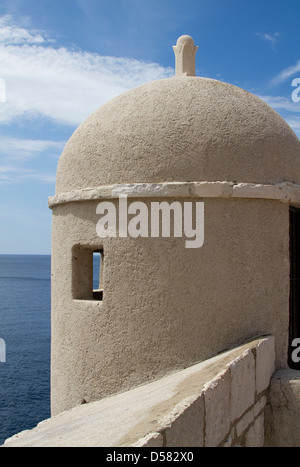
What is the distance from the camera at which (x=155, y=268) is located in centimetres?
425

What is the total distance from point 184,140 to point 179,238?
935 mm

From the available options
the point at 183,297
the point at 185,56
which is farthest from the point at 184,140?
the point at 185,56

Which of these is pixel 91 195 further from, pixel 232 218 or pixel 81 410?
pixel 81 410

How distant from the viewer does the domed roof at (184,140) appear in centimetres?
432

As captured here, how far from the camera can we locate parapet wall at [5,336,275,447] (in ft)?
8.81

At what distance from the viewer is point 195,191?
4164mm

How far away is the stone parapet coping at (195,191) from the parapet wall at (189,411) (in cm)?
136

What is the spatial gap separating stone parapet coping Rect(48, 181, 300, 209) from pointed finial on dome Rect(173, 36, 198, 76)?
199 centimetres

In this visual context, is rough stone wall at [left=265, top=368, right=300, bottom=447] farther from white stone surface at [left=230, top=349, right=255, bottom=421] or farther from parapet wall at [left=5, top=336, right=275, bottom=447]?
white stone surface at [left=230, top=349, right=255, bottom=421]

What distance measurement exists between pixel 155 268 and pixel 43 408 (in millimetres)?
14706
